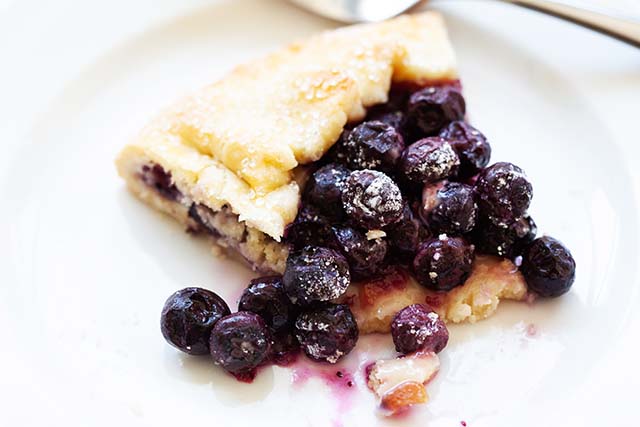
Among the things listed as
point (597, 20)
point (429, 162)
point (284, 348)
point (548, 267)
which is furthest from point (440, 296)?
point (597, 20)

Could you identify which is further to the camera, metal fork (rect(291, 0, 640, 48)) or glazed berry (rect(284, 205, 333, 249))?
→ metal fork (rect(291, 0, 640, 48))

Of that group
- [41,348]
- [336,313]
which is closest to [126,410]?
[41,348]

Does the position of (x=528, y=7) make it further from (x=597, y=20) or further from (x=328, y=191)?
(x=328, y=191)

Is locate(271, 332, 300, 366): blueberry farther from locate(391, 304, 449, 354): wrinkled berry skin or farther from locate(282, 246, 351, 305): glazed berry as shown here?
locate(391, 304, 449, 354): wrinkled berry skin

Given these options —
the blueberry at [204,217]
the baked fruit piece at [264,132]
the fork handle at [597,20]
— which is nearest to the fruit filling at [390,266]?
the baked fruit piece at [264,132]

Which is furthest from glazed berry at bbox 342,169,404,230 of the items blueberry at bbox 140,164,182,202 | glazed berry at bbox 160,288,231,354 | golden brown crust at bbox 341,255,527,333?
blueberry at bbox 140,164,182,202

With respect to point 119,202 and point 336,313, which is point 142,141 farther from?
point 336,313
